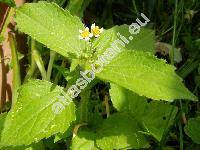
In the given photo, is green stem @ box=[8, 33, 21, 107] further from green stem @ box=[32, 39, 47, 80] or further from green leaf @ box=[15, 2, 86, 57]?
green leaf @ box=[15, 2, 86, 57]

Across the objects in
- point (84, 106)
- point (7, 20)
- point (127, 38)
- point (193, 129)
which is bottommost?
point (193, 129)

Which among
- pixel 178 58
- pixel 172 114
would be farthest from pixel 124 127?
pixel 178 58

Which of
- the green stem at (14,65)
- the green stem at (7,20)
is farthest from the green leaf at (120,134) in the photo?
the green stem at (7,20)

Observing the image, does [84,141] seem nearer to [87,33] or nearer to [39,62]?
[87,33]

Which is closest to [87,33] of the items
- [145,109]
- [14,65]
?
[145,109]

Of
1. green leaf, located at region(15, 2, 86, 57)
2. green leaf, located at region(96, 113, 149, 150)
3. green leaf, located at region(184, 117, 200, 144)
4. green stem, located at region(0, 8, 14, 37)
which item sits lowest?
green leaf, located at region(184, 117, 200, 144)

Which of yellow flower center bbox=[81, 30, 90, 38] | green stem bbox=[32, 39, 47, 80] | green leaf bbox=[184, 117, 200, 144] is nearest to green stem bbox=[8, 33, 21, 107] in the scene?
green stem bbox=[32, 39, 47, 80]

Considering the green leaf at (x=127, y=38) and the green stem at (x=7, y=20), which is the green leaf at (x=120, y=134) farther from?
the green stem at (x=7, y=20)
